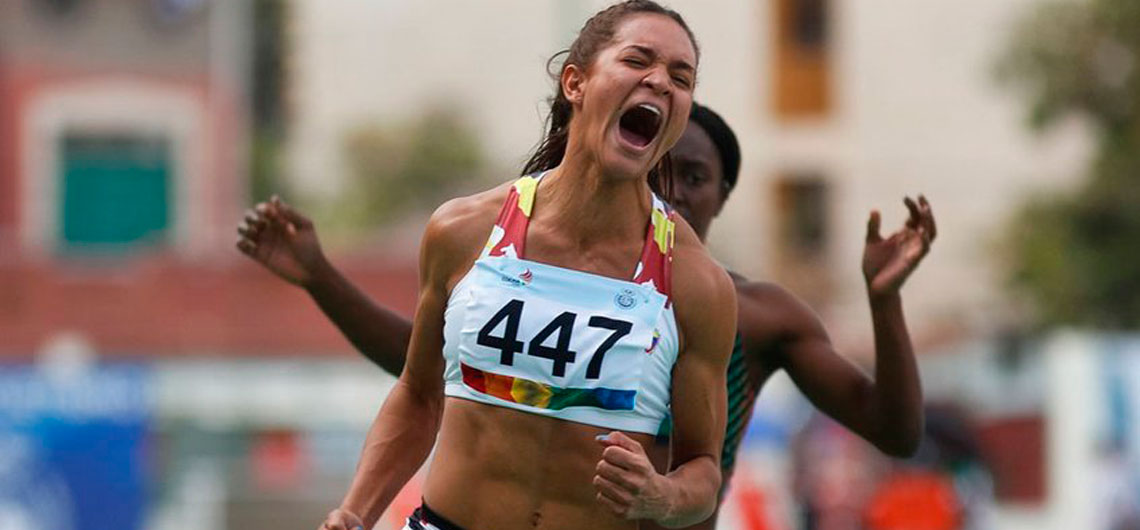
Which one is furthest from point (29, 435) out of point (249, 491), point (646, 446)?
point (646, 446)

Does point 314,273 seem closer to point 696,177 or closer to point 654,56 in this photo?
point 696,177

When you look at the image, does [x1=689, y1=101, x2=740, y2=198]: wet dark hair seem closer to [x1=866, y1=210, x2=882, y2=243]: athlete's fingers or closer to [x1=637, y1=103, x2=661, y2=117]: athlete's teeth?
[x1=866, y1=210, x2=882, y2=243]: athlete's fingers

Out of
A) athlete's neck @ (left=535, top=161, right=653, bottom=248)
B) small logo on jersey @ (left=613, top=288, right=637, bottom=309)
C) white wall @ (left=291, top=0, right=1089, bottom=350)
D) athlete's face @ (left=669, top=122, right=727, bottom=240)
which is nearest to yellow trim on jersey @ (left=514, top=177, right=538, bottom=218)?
athlete's neck @ (left=535, top=161, right=653, bottom=248)

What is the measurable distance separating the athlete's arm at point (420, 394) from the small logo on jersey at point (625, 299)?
345 millimetres

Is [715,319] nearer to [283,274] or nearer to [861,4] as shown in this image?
[283,274]

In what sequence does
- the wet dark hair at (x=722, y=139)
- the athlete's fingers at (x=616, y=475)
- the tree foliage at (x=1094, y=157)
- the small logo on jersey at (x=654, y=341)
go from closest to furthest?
the athlete's fingers at (x=616, y=475) → the small logo on jersey at (x=654, y=341) → the wet dark hair at (x=722, y=139) → the tree foliage at (x=1094, y=157)

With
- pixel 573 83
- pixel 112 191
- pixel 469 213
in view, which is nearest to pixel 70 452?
pixel 112 191

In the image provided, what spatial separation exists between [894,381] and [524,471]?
151 centimetres

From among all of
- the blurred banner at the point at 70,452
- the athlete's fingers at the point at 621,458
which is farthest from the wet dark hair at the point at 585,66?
the blurred banner at the point at 70,452

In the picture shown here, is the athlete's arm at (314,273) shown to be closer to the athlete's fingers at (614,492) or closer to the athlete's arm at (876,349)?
the athlete's arm at (876,349)

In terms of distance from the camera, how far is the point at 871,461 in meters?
20.4

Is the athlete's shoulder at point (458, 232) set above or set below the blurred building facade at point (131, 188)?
above

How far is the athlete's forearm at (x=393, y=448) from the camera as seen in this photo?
5.47 metres

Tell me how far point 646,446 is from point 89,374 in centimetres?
1351
